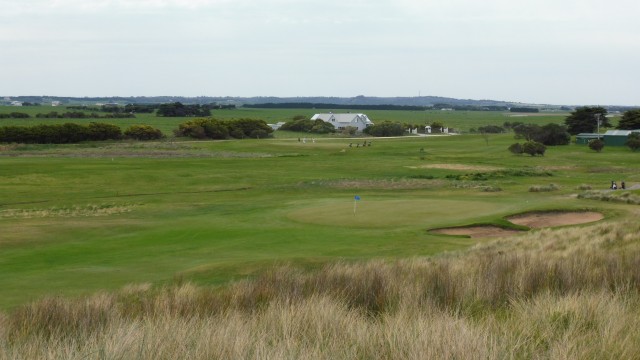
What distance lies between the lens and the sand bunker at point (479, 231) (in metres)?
27.3

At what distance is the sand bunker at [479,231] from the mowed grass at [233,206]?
0.57 m

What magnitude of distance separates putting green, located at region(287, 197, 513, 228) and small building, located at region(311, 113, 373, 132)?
10558cm

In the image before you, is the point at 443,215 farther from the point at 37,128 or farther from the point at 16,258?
the point at 37,128

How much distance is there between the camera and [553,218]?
3142 cm

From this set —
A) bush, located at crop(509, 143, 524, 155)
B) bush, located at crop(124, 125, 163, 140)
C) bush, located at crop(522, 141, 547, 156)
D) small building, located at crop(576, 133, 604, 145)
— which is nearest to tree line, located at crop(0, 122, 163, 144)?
bush, located at crop(124, 125, 163, 140)

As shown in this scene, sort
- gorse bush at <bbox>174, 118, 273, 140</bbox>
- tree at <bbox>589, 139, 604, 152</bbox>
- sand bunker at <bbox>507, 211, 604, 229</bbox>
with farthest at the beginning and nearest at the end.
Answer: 1. gorse bush at <bbox>174, 118, 273, 140</bbox>
2. tree at <bbox>589, 139, 604, 152</bbox>
3. sand bunker at <bbox>507, 211, 604, 229</bbox>

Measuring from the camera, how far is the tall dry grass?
272 inches

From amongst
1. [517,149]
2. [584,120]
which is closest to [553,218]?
[517,149]

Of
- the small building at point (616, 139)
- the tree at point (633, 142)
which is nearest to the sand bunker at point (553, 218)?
the tree at point (633, 142)

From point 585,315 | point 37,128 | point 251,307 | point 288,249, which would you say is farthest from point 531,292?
point 37,128

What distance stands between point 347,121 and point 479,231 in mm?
119167

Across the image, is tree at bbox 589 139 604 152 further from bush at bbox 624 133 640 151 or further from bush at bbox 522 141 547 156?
bush at bbox 522 141 547 156

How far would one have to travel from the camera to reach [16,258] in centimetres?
2177

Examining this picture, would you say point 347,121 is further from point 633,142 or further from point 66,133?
point 633,142
